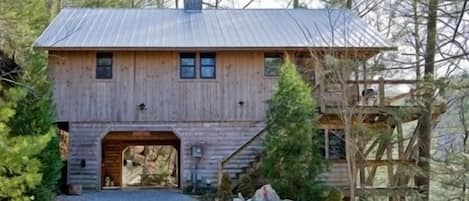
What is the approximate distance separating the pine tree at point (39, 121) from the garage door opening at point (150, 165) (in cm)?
1272

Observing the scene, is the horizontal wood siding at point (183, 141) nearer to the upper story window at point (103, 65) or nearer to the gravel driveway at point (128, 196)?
the gravel driveway at point (128, 196)

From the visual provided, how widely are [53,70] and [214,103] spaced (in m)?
4.39

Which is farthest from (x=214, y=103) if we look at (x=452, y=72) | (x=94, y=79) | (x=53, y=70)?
(x=452, y=72)

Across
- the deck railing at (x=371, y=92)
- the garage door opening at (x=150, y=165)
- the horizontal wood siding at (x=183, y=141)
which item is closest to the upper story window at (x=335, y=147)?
the horizontal wood siding at (x=183, y=141)

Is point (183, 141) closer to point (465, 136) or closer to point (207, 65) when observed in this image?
point (207, 65)

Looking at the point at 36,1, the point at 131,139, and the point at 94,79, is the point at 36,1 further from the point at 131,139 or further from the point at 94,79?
the point at 131,139

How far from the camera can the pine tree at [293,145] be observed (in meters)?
13.6

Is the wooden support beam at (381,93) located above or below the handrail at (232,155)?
above

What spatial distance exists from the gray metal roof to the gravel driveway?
12.5 ft

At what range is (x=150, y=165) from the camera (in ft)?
96.2

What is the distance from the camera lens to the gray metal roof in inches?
649

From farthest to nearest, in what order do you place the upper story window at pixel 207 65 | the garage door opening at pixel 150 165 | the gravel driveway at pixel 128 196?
the garage door opening at pixel 150 165 → the upper story window at pixel 207 65 → the gravel driveway at pixel 128 196

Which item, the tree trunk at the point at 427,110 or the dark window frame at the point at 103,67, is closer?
the tree trunk at the point at 427,110

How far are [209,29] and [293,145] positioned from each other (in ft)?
18.3
